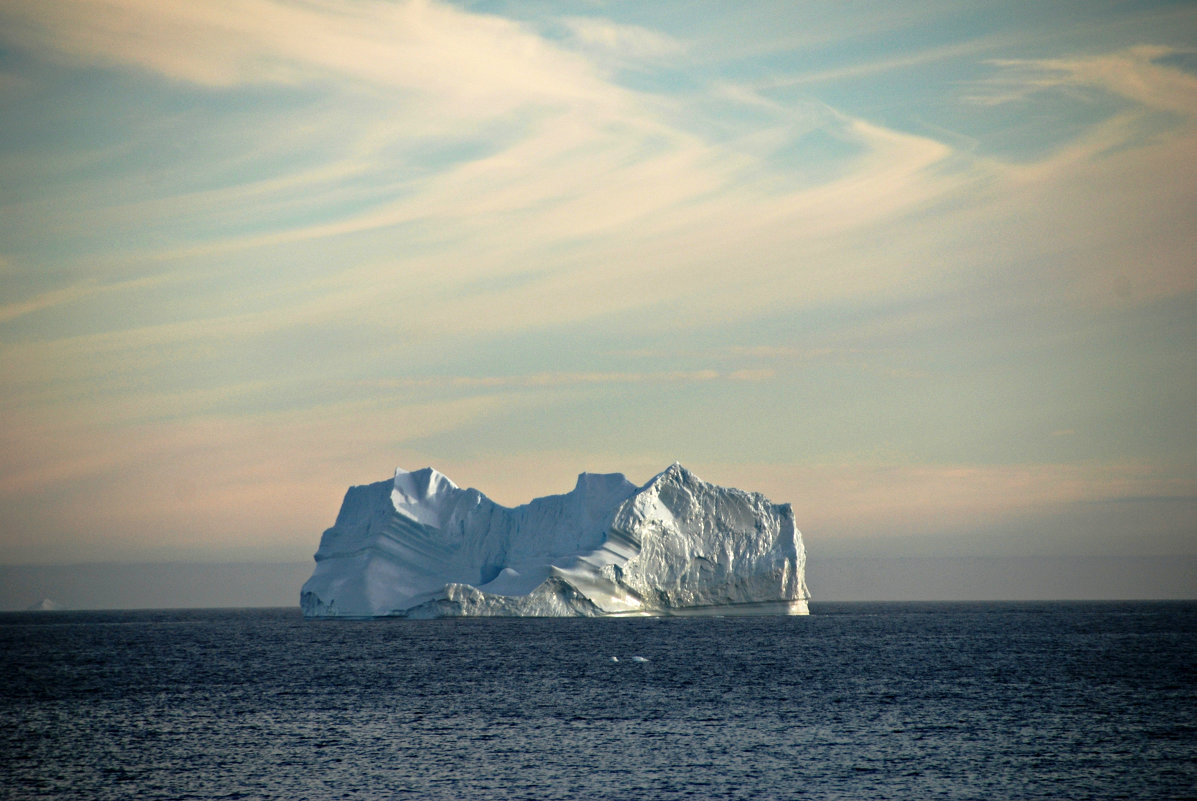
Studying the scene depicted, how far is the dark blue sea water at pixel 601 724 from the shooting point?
18938mm

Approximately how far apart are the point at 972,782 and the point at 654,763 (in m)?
5.89

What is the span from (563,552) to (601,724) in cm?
3652

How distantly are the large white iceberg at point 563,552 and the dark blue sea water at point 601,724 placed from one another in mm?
10683

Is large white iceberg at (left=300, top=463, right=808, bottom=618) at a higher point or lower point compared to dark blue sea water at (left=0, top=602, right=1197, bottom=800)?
higher

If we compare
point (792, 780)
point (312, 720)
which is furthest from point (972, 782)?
point (312, 720)

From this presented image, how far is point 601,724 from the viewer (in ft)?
82.5

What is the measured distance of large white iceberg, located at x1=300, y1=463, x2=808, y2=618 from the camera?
192 ft

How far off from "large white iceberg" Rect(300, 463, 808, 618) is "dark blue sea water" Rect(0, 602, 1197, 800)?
35.0ft

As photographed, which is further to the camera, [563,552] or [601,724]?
[563,552]

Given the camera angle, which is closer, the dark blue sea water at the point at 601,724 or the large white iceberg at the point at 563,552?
the dark blue sea water at the point at 601,724

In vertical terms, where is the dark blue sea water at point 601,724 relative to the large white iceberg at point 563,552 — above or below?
below

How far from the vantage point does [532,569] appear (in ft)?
197

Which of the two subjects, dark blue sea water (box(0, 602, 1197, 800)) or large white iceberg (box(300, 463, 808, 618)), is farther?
large white iceberg (box(300, 463, 808, 618))

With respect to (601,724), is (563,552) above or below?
above
